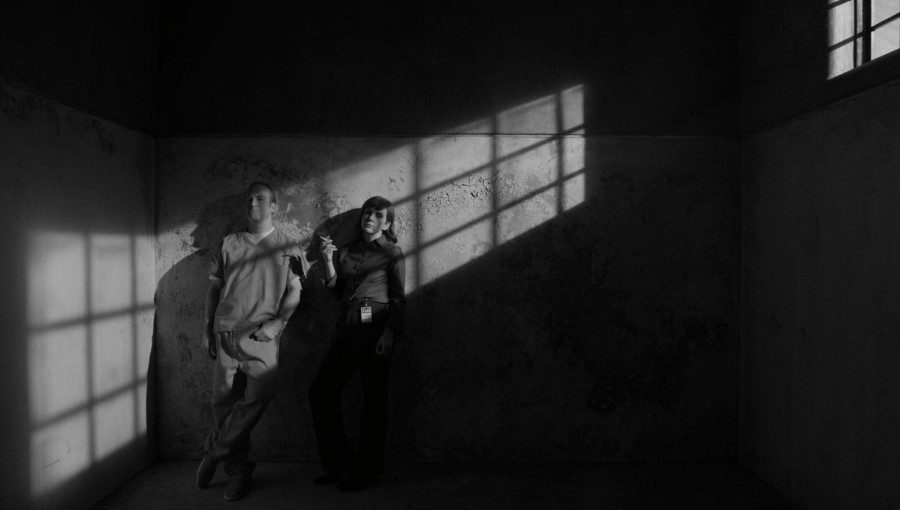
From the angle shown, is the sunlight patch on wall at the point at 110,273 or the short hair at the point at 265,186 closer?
the sunlight patch on wall at the point at 110,273

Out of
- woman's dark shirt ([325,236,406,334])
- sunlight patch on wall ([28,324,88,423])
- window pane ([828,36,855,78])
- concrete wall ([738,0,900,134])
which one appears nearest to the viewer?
sunlight patch on wall ([28,324,88,423])

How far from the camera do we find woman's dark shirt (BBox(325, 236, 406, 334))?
14.6ft

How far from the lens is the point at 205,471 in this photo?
4.36 m

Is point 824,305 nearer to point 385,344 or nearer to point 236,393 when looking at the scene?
point 385,344

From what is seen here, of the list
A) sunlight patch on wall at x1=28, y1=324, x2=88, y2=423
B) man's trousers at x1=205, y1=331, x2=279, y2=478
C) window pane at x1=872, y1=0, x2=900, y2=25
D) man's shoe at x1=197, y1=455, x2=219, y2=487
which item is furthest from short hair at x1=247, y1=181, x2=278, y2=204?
window pane at x1=872, y1=0, x2=900, y2=25

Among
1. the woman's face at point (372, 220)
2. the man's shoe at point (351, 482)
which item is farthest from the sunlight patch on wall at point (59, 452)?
the woman's face at point (372, 220)

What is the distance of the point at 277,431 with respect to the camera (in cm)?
493

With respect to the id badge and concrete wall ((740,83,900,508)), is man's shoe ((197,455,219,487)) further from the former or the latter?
concrete wall ((740,83,900,508))

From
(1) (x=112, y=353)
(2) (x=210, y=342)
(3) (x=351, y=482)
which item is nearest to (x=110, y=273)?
(1) (x=112, y=353)

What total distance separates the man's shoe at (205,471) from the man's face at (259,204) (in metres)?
1.76

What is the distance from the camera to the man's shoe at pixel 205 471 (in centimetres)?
434

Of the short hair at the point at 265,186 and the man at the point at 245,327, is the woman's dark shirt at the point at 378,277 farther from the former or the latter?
the short hair at the point at 265,186

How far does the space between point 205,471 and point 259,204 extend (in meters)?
1.96

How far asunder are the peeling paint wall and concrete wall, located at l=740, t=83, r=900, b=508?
0.34m
